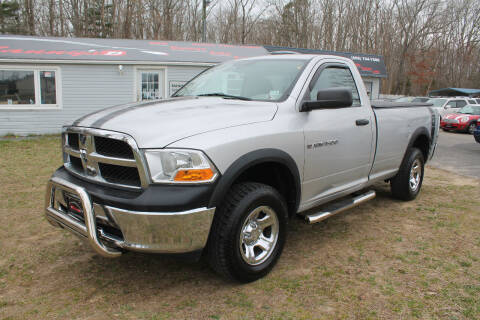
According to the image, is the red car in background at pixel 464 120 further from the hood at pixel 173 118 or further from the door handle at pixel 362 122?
the hood at pixel 173 118

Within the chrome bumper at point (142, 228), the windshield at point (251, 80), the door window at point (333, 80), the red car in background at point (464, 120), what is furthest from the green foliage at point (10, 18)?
Answer: the chrome bumper at point (142, 228)

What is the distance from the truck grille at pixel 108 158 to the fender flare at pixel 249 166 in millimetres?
518

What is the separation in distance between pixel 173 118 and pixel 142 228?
86 centimetres

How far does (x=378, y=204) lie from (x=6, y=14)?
3226cm

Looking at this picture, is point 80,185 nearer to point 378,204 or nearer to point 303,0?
point 378,204

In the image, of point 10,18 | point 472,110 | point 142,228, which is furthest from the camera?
point 10,18

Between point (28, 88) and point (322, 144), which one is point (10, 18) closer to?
point (28, 88)

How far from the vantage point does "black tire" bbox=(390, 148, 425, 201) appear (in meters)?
5.23

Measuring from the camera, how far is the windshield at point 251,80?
11.7ft

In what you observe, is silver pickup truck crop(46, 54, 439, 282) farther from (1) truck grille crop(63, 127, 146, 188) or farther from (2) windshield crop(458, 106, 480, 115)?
(2) windshield crop(458, 106, 480, 115)

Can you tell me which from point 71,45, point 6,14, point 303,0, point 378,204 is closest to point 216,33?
point 303,0

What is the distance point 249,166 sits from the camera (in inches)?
113

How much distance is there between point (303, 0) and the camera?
124 feet

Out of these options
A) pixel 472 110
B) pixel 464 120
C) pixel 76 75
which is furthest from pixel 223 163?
pixel 472 110
